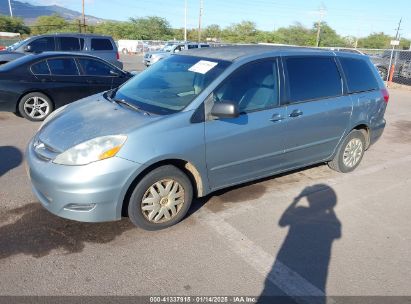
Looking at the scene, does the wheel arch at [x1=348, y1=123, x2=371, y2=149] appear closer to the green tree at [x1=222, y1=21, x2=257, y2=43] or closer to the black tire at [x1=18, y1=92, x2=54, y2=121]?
the black tire at [x1=18, y1=92, x2=54, y2=121]

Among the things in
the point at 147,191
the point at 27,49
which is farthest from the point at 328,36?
the point at 147,191

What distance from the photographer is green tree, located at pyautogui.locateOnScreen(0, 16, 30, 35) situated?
177 ft

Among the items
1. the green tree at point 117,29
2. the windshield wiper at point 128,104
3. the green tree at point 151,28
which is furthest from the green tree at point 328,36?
the windshield wiper at point 128,104

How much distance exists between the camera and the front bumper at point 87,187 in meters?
3.16

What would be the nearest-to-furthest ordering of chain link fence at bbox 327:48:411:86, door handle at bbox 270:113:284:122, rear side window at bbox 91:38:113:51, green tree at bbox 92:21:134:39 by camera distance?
1. door handle at bbox 270:113:284:122
2. rear side window at bbox 91:38:113:51
3. chain link fence at bbox 327:48:411:86
4. green tree at bbox 92:21:134:39

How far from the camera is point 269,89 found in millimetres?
4188

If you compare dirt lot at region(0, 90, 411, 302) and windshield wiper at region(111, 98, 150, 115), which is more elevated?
windshield wiper at region(111, 98, 150, 115)

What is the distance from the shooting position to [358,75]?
531cm

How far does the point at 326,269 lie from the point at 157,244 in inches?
59.9

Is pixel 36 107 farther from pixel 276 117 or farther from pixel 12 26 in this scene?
pixel 12 26

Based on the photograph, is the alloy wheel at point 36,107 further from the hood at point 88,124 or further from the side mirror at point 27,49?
the side mirror at point 27,49

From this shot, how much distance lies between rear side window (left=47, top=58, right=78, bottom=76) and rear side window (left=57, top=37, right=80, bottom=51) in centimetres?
571

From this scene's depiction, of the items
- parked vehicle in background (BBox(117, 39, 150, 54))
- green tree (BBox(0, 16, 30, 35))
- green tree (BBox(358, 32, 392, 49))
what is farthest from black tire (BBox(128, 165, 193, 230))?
green tree (BBox(358, 32, 392, 49))

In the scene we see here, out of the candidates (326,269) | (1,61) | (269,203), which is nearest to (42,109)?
(1,61)
